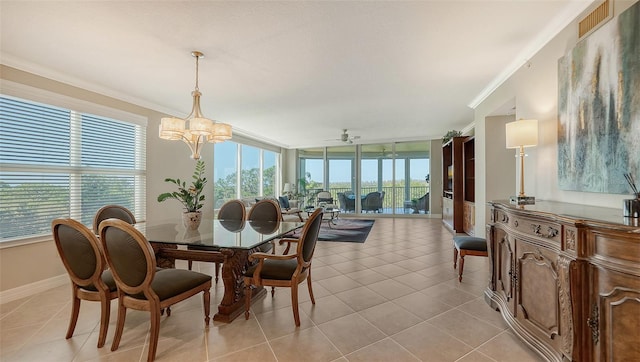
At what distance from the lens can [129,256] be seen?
181 centimetres

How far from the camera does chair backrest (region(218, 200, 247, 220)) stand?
377 cm

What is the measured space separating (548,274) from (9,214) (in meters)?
4.89

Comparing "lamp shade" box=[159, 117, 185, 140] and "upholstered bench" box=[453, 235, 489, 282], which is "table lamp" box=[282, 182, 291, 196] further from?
"upholstered bench" box=[453, 235, 489, 282]

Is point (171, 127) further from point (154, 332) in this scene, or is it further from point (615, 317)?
point (615, 317)

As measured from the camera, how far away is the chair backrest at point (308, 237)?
7.52 ft

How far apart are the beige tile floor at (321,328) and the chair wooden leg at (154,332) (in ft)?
0.33

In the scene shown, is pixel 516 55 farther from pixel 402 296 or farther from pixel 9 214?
pixel 9 214

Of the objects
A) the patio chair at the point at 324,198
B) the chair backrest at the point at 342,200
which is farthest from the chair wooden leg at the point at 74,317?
the chair backrest at the point at 342,200

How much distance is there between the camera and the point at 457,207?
235 inches

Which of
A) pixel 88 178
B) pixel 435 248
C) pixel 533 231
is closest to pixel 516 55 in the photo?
pixel 533 231

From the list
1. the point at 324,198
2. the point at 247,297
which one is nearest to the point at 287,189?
the point at 324,198

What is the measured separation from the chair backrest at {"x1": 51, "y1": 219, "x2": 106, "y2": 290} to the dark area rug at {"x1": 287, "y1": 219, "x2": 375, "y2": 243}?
3.36 metres

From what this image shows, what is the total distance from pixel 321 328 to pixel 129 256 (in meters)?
1.51

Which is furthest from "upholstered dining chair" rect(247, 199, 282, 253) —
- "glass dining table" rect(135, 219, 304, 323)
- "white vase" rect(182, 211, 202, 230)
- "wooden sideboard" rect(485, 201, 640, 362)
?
"wooden sideboard" rect(485, 201, 640, 362)
